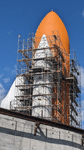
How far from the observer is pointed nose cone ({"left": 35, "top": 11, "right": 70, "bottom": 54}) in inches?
2256

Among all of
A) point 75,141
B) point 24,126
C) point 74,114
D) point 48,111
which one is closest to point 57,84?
point 48,111

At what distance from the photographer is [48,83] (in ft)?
160

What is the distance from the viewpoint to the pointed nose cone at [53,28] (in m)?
57.3

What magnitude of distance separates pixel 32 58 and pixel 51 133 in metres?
18.7

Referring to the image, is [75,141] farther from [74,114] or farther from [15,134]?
[74,114]

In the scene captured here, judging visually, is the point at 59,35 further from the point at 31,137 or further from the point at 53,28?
the point at 31,137

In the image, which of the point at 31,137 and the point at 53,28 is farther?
the point at 53,28

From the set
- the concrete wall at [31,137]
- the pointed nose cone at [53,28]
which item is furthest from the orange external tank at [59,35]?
the concrete wall at [31,137]

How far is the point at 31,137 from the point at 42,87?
14.7 m

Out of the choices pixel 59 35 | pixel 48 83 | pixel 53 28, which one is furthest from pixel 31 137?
pixel 53 28

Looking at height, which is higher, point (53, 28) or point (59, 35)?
point (53, 28)

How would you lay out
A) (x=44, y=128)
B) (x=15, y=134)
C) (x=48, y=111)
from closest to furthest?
(x=15, y=134)
(x=44, y=128)
(x=48, y=111)

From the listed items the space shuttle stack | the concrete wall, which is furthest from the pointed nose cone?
the concrete wall

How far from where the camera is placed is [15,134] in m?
34.6
